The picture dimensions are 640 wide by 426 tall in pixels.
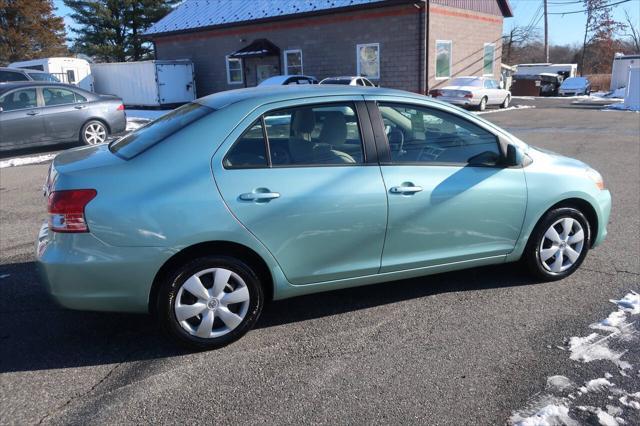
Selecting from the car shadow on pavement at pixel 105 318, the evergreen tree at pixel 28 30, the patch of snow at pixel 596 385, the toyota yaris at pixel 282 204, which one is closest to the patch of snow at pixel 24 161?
the car shadow on pavement at pixel 105 318

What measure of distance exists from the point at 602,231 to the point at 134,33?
42.9 m

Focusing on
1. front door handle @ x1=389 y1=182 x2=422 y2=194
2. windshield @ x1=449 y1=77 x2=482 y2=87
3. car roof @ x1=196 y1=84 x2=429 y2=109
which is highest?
car roof @ x1=196 y1=84 x2=429 y2=109

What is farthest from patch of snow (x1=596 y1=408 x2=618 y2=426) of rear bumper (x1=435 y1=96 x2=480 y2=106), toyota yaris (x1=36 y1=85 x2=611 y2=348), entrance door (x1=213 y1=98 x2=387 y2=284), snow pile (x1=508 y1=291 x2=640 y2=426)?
rear bumper (x1=435 y1=96 x2=480 y2=106)

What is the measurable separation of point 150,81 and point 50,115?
14.4 metres

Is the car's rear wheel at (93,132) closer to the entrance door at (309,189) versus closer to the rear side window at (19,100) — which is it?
the rear side window at (19,100)

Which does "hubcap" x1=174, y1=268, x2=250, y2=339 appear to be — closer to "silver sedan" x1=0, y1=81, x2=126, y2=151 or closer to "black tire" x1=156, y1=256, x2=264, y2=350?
"black tire" x1=156, y1=256, x2=264, y2=350

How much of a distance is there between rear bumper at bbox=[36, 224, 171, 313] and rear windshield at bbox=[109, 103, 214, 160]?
0.63 meters

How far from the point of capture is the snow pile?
268 centimetres

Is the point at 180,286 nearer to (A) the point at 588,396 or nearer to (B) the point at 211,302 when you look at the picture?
(B) the point at 211,302

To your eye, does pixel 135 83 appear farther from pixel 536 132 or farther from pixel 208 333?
pixel 208 333

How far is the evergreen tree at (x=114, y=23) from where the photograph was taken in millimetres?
39562

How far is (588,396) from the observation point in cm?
286

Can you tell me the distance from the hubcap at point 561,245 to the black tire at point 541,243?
1.0 inches

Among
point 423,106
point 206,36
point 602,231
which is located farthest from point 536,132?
point 206,36
